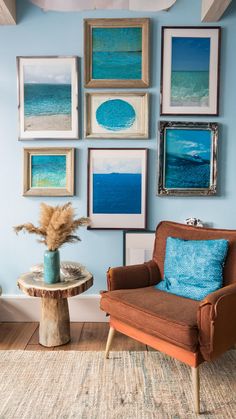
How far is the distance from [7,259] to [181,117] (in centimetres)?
168

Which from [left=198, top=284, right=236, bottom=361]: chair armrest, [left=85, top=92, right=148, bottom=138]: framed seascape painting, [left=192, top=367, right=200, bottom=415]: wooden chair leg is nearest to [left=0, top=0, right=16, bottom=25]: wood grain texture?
[left=85, top=92, right=148, bottom=138]: framed seascape painting

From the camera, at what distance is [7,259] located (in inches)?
117

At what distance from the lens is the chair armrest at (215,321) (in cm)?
189

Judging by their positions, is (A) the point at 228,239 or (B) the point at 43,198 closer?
(A) the point at 228,239

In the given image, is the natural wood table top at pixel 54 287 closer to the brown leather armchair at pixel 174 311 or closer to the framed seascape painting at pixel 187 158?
the brown leather armchair at pixel 174 311

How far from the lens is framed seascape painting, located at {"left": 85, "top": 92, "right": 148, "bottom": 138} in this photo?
2844mm

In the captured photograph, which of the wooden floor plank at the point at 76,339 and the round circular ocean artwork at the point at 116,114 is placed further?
the round circular ocean artwork at the point at 116,114

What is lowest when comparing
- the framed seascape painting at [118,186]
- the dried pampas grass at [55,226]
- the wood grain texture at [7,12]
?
the dried pampas grass at [55,226]

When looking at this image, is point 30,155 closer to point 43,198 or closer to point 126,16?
point 43,198

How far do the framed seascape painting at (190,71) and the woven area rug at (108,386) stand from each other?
1711 millimetres

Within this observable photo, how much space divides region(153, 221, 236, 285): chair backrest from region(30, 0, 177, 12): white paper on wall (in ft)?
5.05

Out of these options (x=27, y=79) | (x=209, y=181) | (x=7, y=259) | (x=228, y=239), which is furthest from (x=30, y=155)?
(x=228, y=239)

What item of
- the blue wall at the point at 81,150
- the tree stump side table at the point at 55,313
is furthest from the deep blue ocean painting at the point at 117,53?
the tree stump side table at the point at 55,313

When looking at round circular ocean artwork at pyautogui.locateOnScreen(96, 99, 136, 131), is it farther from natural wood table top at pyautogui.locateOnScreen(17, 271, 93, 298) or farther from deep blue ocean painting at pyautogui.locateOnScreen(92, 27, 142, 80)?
natural wood table top at pyautogui.locateOnScreen(17, 271, 93, 298)
